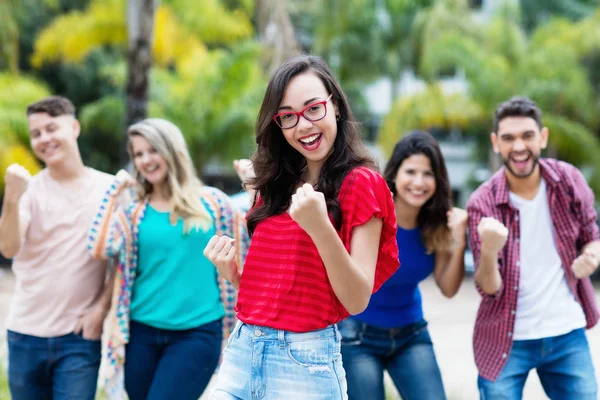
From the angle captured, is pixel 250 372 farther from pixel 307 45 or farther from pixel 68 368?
pixel 307 45

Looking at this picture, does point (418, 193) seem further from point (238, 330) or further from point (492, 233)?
point (238, 330)

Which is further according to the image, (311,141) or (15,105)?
(15,105)

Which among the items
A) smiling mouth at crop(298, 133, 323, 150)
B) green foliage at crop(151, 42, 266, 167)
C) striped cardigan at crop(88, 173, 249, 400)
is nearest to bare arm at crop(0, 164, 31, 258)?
striped cardigan at crop(88, 173, 249, 400)

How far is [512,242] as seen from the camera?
3.60 meters

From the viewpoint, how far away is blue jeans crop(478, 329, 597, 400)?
3.45 m

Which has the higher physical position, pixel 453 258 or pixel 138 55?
pixel 138 55

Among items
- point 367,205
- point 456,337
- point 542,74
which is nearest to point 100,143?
point 542,74

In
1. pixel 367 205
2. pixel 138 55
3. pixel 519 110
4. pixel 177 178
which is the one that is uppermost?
pixel 138 55

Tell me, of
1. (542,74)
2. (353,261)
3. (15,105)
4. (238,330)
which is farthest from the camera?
(542,74)

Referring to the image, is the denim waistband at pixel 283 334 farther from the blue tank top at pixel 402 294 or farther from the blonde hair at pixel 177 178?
the blonde hair at pixel 177 178

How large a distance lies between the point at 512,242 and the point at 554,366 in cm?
63

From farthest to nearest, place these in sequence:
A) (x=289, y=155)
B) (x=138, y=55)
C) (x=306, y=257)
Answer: (x=138, y=55) < (x=289, y=155) < (x=306, y=257)

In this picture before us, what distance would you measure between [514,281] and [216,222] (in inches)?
61.4

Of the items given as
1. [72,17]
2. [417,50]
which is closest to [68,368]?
[72,17]
